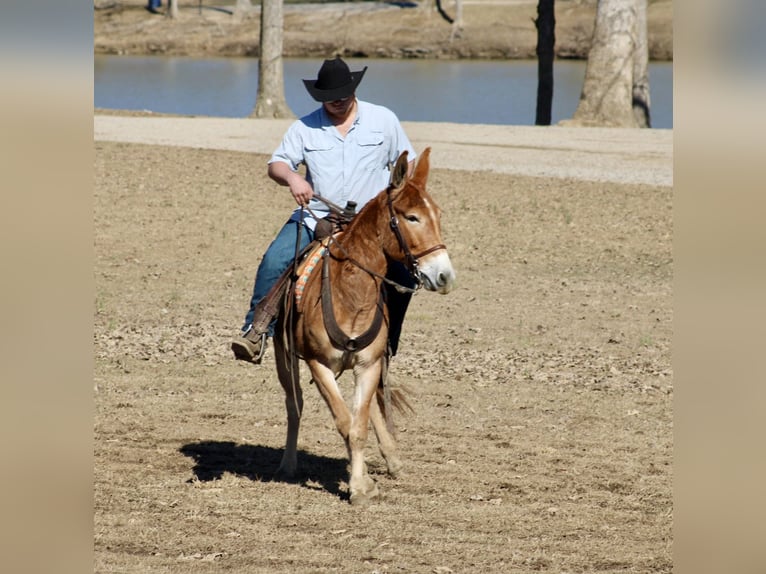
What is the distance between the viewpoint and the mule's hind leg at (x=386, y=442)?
313 inches

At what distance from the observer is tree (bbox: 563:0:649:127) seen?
28766 millimetres

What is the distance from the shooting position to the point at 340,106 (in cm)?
739

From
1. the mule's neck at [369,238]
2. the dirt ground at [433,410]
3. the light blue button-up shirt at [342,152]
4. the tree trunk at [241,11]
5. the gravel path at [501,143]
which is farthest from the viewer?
the tree trunk at [241,11]

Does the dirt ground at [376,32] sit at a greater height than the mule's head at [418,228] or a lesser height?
lesser

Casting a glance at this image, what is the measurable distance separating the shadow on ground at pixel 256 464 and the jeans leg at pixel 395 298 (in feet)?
3.19

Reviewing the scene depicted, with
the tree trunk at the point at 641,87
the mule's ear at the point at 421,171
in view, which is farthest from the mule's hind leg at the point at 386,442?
the tree trunk at the point at 641,87

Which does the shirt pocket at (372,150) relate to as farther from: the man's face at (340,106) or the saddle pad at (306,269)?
the saddle pad at (306,269)

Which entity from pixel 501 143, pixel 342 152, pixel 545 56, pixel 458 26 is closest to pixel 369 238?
pixel 342 152

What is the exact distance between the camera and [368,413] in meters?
7.41

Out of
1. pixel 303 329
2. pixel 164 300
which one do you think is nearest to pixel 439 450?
pixel 303 329

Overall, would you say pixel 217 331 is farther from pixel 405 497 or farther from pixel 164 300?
pixel 405 497

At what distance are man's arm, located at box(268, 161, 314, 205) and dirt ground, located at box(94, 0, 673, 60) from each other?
58300 mm

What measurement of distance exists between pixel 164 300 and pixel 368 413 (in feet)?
24.9

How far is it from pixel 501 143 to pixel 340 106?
19.8 metres
